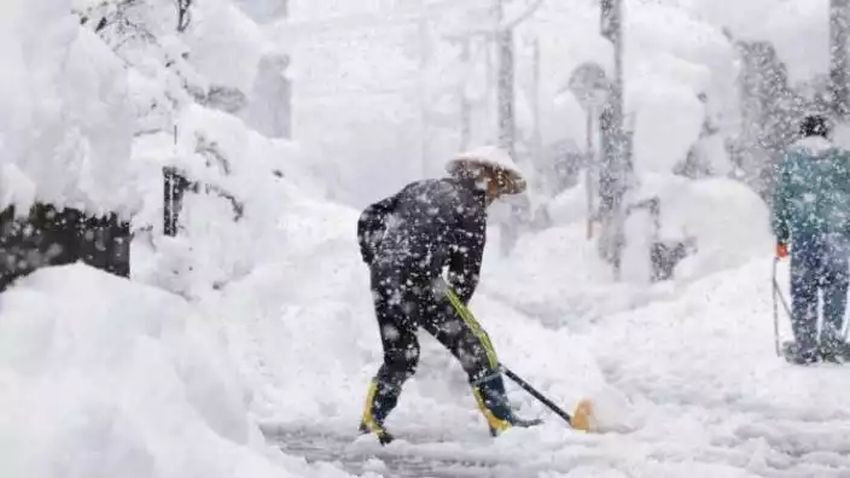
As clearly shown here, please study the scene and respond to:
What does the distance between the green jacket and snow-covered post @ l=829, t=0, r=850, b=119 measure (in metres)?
3.34

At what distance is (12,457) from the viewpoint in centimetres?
280

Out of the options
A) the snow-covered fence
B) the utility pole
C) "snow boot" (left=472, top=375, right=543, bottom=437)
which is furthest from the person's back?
the utility pole

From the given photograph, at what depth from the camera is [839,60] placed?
13.0m

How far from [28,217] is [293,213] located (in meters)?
12.1

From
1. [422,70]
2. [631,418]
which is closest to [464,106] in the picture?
[422,70]

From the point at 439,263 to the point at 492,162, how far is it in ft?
1.79

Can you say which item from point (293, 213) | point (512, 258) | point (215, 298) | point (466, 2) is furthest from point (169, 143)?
point (466, 2)

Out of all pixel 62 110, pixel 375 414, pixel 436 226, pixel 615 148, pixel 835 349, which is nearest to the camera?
pixel 62 110

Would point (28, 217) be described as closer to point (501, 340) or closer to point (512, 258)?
point (501, 340)

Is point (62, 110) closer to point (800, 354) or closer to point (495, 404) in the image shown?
point (495, 404)

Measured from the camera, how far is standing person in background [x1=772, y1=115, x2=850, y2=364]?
9.48 m

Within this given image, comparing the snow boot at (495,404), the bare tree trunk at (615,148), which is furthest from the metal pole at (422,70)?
the snow boot at (495,404)

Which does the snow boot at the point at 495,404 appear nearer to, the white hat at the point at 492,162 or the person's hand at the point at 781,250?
the white hat at the point at 492,162

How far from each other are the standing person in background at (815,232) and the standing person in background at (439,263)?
3855 mm
